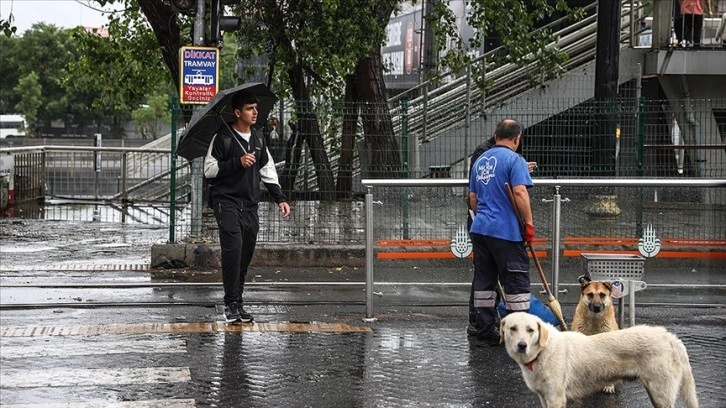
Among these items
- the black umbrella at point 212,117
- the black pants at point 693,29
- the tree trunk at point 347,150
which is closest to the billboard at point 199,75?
the tree trunk at point 347,150

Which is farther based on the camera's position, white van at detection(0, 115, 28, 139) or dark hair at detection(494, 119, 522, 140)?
white van at detection(0, 115, 28, 139)

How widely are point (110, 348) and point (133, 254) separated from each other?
6663 millimetres

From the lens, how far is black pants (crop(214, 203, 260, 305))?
9.82 m

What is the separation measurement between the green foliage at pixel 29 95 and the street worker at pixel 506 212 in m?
56.6

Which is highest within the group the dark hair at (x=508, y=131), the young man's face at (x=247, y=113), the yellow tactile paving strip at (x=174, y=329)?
the young man's face at (x=247, y=113)

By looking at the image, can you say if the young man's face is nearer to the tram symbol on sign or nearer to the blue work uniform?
the blue work uniform

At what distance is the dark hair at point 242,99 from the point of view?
32.5 ft

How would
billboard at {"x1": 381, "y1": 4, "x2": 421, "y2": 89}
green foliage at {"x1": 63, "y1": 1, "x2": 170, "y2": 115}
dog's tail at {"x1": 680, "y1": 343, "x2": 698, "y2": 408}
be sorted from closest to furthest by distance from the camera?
dog's tail at {"x1": 680, "y1": 343, "x2": 698, "y2": 408} → green foliage at {"x1": 63, "y1": 1, "x2": 170, "y2": 115} → billboard at {"x1": 381, "y1": 4, "x2": 421, "y2": 89}

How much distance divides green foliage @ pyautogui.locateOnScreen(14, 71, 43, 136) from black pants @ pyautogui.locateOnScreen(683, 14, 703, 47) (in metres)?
47.7

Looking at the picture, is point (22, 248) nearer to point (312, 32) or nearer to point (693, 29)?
point (312, 32)

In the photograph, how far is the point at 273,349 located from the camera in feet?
30.0

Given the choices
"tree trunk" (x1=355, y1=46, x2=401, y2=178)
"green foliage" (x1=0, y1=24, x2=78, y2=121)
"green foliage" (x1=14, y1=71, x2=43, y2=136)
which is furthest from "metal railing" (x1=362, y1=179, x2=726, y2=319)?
"green foliage" (x1=0, y1=24, x2=78, y2=121)

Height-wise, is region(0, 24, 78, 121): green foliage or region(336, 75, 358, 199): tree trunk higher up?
region(0, 24, 78, 121): green foliage

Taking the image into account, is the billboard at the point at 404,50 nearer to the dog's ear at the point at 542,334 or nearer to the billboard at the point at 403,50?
the billboard at the point at 403,50
